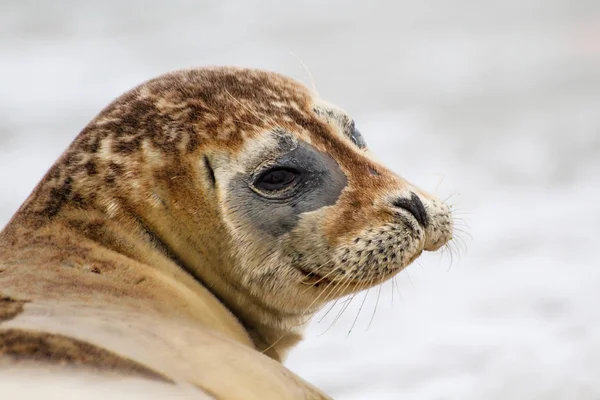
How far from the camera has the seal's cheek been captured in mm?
3303

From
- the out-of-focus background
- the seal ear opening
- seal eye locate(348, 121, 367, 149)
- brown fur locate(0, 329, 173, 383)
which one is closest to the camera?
brown fur locate(0, 329, 173, 383)

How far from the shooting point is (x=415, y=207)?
3367mm

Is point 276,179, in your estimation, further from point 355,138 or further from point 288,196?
point 355,138

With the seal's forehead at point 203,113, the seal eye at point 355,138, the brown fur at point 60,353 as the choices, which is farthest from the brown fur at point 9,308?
the seal eye at point 355,138

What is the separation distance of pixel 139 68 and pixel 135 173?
601cm

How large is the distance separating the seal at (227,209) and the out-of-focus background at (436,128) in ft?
4.23

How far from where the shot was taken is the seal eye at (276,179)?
3.34m

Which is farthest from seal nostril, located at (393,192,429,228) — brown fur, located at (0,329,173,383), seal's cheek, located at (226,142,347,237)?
brown fur, located at (0,329,173,383)

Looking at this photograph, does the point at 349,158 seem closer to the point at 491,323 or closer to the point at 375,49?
the point at 491,323

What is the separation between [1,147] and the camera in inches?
317

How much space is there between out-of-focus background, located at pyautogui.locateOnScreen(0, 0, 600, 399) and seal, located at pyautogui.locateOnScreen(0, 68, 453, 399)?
1.29 m

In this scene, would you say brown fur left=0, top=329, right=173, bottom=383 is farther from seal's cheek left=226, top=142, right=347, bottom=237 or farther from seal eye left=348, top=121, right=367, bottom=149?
seal eye left=348, top=121, right=367, bottom=149

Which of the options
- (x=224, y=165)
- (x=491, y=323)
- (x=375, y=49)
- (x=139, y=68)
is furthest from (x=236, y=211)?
(x=375, y=49)

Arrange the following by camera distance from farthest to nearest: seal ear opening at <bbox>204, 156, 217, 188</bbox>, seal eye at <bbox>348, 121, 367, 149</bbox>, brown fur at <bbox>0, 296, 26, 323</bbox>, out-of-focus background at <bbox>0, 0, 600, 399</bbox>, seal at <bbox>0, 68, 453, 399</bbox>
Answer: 1. out-of-focus background at <bbox>0, 0, 600, 399</bbox>
2. seal eye at <bbox>348, 121, 367, 149</bbox>
3. seal ear opening at <bbox>204, 156, 217, 188</bbox>
4. seal at <bbox>0, 68, 453, 399</bbox>
5. brown fur at <bbox>0, 296, 26, 323</bbox>
